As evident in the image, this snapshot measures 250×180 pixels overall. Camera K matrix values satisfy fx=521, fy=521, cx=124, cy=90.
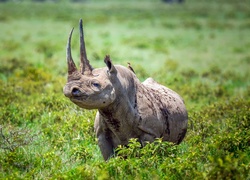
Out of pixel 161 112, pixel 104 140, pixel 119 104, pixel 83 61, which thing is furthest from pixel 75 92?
pixel 161 112

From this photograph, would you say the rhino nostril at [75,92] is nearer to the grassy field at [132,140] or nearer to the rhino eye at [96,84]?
the rhino eye at [96,84]

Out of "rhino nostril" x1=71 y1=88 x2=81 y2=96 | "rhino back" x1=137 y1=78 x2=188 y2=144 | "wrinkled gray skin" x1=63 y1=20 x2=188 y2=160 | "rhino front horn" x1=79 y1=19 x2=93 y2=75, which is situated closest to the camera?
"rhino nostril" x1=71 y1=88 x2=81 y2=96

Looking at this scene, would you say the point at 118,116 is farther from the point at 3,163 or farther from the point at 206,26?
the point at 206,26

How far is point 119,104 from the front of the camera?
6.37m

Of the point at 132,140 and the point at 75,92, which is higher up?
the point at 75,92

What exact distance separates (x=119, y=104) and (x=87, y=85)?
62cm

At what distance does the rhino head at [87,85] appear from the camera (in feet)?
19.1

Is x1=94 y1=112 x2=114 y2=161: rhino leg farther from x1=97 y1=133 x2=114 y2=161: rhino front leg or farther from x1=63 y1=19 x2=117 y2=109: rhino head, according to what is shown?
x1=63 y1=19 x2=117 y2=109: rhino head

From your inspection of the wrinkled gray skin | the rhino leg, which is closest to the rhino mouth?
the wrinkled gray skin

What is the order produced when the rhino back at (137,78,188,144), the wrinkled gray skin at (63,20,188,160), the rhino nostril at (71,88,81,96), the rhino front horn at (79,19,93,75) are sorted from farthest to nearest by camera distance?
1. the rhino back at (137,78,188,144)
2. the rhino front horn at (79,19,93,75)
3. the wrinkled gray skin at (63,20,188,160)
4. the rhino nostril at (71,88,81,96)

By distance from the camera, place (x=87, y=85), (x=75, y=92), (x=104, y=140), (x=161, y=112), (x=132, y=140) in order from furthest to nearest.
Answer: (x=161, y=112) → (x=104, y=140) → (x=132, y=140) → (x=87, y=85) → (x=75, y=92)

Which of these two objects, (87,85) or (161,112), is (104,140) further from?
(87,85)

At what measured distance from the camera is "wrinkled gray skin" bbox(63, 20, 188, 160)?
591cm

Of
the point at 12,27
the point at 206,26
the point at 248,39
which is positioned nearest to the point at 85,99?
the point at 248,39
